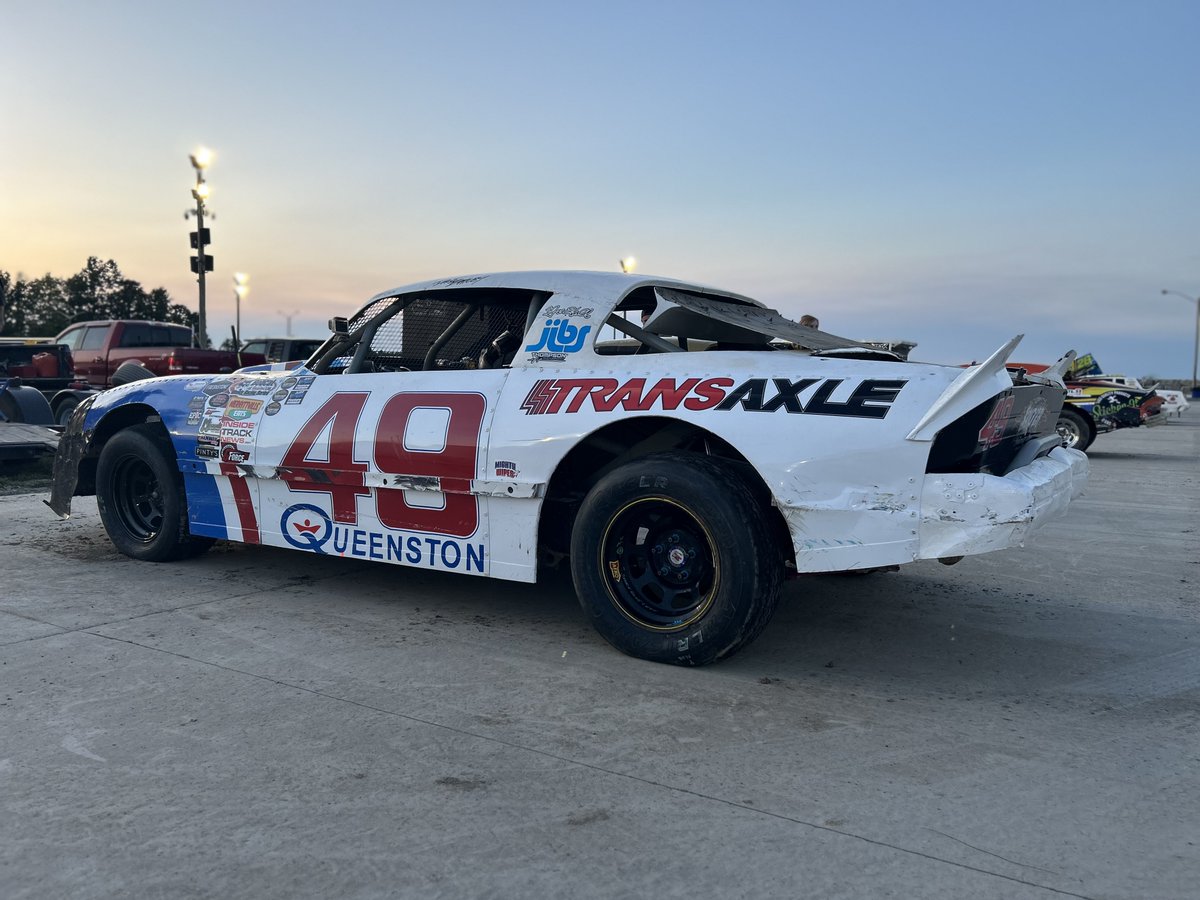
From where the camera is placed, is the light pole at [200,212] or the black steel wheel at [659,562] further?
the light pole at [200,212]

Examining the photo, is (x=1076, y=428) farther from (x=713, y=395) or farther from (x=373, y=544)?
(x=373, y=544)

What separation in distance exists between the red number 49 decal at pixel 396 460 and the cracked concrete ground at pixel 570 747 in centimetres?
49

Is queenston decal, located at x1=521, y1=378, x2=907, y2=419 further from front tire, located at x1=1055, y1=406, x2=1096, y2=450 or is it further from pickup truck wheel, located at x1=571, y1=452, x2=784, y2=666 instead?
front tire, located at x1=1055, y1=406, x2=1096, y2=450

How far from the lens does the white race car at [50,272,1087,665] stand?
341 cm

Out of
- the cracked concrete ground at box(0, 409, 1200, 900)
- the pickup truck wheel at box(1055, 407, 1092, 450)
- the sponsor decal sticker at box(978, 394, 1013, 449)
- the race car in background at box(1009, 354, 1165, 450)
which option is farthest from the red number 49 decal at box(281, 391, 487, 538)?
the race car in background at box(1009, 354, 1165, 450)

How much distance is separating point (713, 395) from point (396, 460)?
154cm

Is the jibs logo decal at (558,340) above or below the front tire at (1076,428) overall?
above

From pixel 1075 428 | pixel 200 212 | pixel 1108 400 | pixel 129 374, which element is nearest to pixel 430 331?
pixel 129 374

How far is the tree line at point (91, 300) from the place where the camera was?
86.5 meters

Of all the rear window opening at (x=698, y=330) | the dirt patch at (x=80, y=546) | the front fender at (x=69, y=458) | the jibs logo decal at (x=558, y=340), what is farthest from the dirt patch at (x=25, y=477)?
the rear window opening at (x=698, y=330)

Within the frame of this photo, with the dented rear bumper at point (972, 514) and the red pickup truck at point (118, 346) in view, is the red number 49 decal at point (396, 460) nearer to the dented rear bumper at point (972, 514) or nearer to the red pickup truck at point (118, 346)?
the dented rear bumper at point (972, 514)

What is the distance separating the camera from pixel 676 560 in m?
3.74

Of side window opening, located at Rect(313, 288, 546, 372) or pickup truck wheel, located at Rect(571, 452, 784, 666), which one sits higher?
side window opening, located at Rect(313, 288, 546, 372)

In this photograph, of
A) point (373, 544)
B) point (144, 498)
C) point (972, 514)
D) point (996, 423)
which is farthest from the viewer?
point (144, 498)
